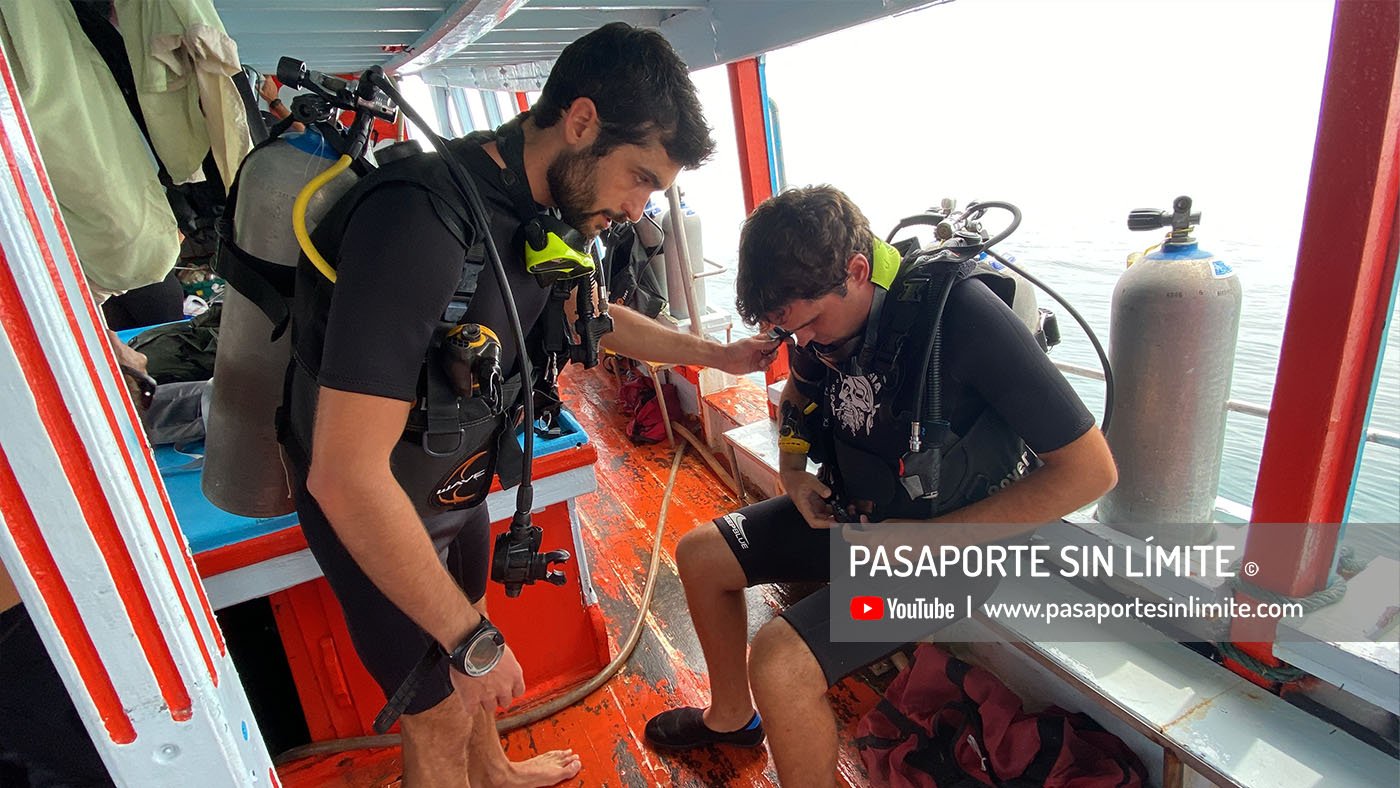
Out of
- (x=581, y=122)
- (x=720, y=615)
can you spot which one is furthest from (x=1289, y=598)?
(x=581, y=122)

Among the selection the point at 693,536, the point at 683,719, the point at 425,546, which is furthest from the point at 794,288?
the point at 683,719

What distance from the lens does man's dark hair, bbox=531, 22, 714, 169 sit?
1.28m

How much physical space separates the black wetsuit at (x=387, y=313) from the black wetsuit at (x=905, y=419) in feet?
2.86

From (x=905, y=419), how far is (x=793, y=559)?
55 centimetres

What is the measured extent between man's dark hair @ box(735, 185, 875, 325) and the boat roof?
704 mm

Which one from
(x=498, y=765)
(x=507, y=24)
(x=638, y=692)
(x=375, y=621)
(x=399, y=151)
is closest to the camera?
(x=399, y=151)

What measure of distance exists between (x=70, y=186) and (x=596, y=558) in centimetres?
226

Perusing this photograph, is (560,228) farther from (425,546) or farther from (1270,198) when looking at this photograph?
(1270,198)

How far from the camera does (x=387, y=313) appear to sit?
104 cm

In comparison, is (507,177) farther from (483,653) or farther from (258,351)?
(483,653)

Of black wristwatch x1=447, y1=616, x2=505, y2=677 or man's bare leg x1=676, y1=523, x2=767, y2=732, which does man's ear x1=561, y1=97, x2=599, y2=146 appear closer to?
black wristwatch x1=447, y1=616, x2=505, y2=677

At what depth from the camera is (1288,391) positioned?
1418 millimetres

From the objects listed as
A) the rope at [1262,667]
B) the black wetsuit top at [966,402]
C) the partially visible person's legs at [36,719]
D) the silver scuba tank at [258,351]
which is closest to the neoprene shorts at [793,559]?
the black wetsuit top at [966,402]

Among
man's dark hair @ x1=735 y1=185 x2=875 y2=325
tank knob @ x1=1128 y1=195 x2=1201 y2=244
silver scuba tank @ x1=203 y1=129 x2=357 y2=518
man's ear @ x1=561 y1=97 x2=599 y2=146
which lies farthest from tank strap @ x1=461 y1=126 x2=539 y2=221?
tank knob @ x1=1128 y1=195 x2=1201 y2=244
